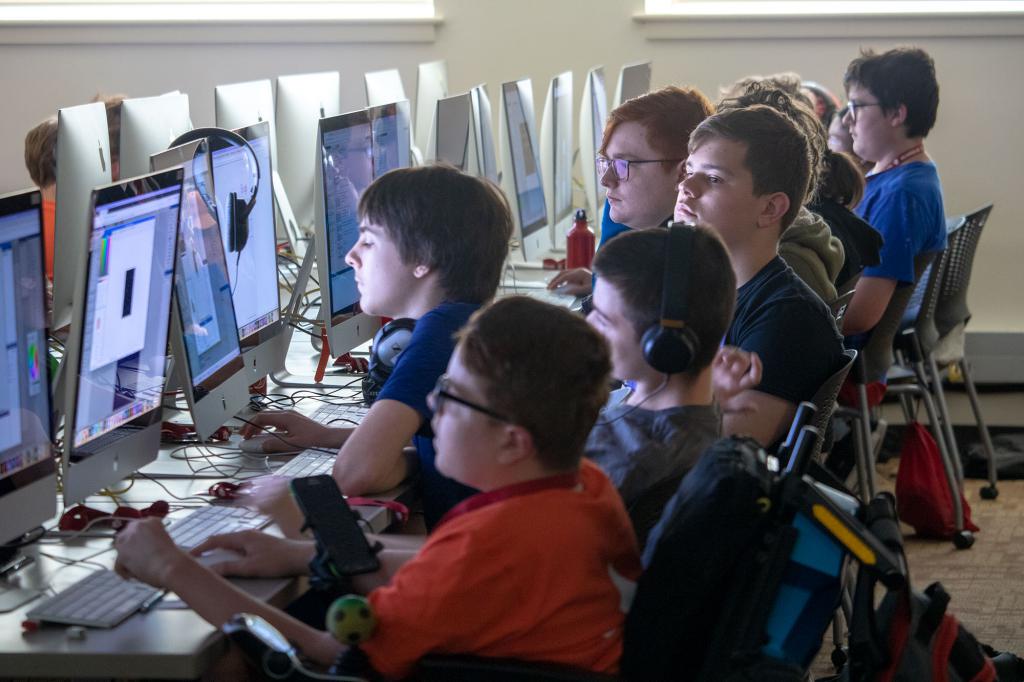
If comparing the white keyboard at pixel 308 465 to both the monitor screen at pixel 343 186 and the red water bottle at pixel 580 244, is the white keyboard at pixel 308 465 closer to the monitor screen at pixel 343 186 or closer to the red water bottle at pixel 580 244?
the monitor screen at pixel 343 186

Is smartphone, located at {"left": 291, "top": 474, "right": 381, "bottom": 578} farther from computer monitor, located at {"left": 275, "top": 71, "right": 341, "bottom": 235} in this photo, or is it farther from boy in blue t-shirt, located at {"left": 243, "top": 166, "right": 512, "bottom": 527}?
computer monitor, located at {"left": 275, "top": 71, "right": 341, "bottom": 235}

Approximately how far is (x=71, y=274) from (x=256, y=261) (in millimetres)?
438

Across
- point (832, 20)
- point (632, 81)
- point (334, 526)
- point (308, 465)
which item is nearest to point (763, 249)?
point (308, 465)

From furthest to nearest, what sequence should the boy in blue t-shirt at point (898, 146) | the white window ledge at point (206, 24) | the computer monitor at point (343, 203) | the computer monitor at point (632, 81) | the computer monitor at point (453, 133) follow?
the white window ledge at point (206, 24), the computer monitor at point (632, 81), the boy in blue t-shirt at point (898, 146), the computer monitor at point (453, 133), the computer monitor at point (343, 203)

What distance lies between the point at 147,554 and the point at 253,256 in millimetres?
986

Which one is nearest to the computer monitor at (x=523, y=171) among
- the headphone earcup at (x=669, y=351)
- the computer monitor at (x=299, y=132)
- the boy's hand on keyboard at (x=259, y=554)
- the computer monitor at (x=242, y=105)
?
the computer monitor at (x=299, y=132)

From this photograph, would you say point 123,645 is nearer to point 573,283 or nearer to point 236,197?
point 236,197

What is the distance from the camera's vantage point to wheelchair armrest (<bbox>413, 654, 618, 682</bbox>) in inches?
56.1

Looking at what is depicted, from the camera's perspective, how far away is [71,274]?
261 centimetres

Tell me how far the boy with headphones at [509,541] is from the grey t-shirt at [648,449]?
0.17m

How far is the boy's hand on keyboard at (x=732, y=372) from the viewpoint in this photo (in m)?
2.00

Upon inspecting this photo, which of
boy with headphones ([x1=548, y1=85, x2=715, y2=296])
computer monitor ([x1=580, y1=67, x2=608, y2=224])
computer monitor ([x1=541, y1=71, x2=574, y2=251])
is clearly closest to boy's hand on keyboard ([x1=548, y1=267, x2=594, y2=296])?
boy with headphones ([x1=548, y1=85, x2=715, y2=296])

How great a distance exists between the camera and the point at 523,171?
3.93m

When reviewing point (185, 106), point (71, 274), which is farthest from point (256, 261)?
point (185, 106)
